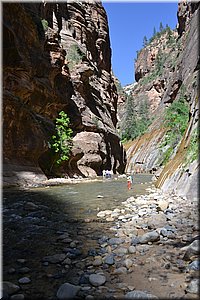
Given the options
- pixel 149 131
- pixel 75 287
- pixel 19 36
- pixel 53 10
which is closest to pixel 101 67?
pixel 53 10

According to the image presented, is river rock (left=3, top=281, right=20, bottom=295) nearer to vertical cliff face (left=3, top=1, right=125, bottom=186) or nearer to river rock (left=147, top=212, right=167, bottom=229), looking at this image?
river rock (left=147, top=212, right=167, bottom=229)

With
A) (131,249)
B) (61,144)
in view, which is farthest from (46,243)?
(61,144)

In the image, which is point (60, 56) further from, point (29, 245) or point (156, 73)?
point (156, 73)

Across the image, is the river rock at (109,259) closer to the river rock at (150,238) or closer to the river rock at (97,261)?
the river rock at (97,261)

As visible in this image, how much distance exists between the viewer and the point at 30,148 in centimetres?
1853

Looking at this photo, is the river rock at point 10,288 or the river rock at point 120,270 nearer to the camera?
the river rock at point 10,288

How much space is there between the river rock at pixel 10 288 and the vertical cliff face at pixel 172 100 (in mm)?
5634

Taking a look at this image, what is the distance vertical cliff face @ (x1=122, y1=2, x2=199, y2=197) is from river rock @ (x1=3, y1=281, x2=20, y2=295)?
5.63 m

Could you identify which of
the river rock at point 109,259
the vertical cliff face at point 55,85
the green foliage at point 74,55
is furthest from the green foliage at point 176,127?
the green foliage at point 74,55

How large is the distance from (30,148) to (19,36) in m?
10.3

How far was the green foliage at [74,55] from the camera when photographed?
35125 mm

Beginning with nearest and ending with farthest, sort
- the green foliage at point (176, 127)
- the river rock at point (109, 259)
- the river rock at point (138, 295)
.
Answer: the river rock at point (138, 295), the river rock at point (109, 259), the green foliage at point (176, 127)

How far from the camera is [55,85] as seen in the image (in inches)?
1170

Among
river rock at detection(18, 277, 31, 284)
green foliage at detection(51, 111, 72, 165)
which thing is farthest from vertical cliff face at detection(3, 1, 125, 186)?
river rock at detection(18, 277, 31, 284)
